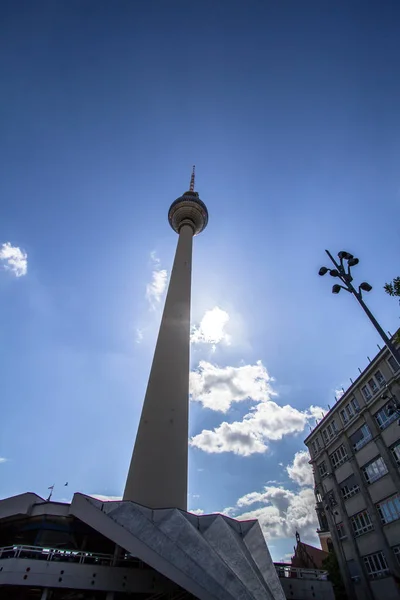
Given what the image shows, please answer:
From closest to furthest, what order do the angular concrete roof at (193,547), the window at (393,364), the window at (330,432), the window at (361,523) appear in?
the angular concrete roof at (193,547), the window at (393,364), the window at (361,523), the window at (330,432)

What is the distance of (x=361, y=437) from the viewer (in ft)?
119

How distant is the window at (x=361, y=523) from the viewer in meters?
33.0

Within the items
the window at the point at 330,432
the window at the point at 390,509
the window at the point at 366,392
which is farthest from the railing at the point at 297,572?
the window at the point at 330,432

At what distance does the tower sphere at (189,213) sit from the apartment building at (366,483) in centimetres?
2959

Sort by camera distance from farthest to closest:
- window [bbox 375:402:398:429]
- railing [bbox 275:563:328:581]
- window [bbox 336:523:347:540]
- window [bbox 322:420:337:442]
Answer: window [bbox 322:420:337:442] → window [bbox 336:523:347:540] → window [bbox 375:402:398:429] → railing [bbox 275:563:328:581]

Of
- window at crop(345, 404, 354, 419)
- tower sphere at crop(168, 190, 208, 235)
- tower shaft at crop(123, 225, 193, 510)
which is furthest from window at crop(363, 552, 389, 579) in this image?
tower sphere at crop(168, 190, 208, 235)

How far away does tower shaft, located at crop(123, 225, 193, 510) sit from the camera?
76.7ft

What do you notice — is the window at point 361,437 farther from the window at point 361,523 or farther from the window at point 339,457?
the window at point 361,523

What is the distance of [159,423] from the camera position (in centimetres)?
2658

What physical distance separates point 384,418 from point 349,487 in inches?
382

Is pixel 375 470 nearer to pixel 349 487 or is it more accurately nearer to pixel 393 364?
pixel 349 487

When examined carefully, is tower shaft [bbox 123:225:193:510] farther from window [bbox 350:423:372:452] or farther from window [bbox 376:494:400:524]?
window [bbox 350:423:372:452]

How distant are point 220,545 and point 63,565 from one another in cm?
745

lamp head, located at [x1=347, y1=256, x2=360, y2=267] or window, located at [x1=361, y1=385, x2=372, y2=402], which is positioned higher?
window, located at [x1=361, y1=385, x2=372, y2=402]
